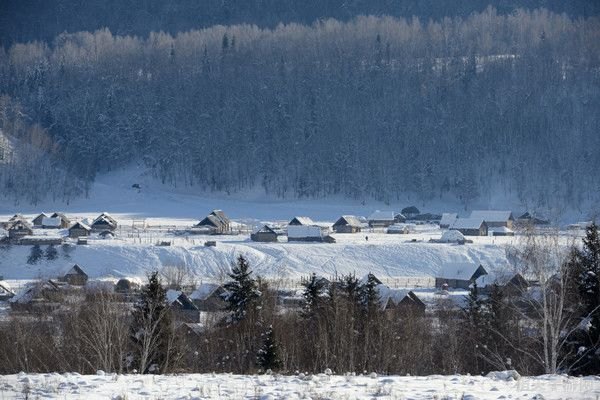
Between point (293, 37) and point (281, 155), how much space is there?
110 feet

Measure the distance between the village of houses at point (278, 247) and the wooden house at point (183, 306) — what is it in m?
0.04

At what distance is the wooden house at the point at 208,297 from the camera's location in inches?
1372

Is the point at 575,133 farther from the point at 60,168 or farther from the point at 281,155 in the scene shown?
the point at 60,168

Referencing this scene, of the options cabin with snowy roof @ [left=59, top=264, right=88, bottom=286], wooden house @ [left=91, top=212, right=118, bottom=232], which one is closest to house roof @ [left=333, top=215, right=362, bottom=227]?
wooden house @ [left=91, top=212, right=118, bottom=232]

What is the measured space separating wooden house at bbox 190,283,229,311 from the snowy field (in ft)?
74.0

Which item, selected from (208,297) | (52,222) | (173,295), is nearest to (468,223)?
(52,222)

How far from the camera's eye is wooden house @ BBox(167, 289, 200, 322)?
1247 inches

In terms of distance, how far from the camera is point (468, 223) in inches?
2835

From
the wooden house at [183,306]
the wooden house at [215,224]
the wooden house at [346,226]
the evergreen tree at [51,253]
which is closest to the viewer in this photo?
the wooden house at [183,306]

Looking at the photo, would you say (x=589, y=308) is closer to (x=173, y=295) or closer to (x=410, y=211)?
(x=173, y=295)

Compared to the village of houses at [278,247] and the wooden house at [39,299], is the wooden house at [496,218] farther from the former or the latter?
the wooden house at [39,299]

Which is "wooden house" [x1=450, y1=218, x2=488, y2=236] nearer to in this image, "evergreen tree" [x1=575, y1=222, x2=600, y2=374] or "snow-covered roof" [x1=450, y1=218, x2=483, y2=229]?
"snow-covered roof" [x1=450, y1=218, x2=483, y2=229]

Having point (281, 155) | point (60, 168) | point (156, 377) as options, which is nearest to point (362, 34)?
point (281, 155)

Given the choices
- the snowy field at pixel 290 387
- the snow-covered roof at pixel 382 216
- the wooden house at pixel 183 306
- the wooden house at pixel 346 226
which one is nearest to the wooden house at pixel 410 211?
the snow-covered roof at pixel 382 216
